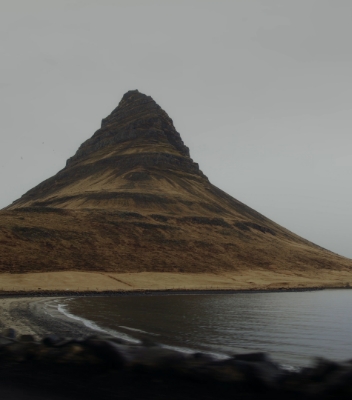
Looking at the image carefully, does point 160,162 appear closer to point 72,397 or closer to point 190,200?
point 190,200

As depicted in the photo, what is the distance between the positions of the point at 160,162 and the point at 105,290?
11785cm

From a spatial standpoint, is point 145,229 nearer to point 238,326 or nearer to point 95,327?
point 238,326

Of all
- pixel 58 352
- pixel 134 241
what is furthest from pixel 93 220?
pixel 58 352

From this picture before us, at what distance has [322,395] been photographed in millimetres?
12695

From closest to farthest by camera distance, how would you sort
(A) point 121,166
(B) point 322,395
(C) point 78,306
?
1. (B) point 322,395
2. (C) point 78,306
3. (A) point 121,166

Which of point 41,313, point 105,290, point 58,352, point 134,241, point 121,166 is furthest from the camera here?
point 121,166

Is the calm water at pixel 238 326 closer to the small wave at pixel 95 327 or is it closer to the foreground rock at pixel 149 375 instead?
the small wave at pixel 95 327

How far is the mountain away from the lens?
92188 millimetres

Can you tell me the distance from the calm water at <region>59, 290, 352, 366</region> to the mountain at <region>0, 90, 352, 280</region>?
136 ft

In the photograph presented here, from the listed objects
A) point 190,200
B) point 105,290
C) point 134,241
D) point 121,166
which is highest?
point 121,166

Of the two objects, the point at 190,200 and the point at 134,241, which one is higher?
the point at 190,200

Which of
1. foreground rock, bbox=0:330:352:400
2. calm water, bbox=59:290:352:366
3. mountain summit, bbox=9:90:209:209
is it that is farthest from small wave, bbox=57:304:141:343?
mountain summit, bbox=9:90:209:209

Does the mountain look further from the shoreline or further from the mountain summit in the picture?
the shoreline

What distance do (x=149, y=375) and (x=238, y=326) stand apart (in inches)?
828
